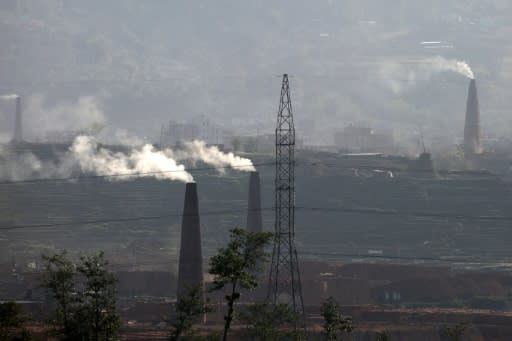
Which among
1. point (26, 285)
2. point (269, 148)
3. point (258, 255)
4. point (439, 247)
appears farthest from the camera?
point (269, 148)

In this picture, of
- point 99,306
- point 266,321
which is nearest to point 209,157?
point 266,321

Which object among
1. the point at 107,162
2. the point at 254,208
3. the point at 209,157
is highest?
the point at 209,157

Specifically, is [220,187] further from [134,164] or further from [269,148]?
[269,148]

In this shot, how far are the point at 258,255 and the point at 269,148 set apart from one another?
96996mm

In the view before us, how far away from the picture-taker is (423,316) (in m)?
56.5

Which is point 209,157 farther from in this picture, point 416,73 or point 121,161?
point 416,73

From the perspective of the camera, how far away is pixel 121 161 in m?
105

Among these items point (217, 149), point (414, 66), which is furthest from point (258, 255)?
point (414, 66)

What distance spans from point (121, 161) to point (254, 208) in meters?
36.6

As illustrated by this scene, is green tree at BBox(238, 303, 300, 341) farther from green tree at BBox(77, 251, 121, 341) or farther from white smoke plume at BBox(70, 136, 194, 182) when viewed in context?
white smoke plume at BBox(70, 136, 194, 182)

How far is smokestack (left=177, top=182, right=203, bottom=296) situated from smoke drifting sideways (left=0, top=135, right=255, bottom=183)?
41.6m

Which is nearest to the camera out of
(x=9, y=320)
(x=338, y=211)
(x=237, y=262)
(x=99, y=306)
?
(x=9, y=320)

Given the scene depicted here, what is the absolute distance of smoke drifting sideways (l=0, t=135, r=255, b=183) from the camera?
103 meters

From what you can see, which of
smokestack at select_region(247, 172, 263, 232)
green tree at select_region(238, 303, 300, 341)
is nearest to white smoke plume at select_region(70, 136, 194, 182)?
smokestack at select_region(247, 172, 263, 232)
